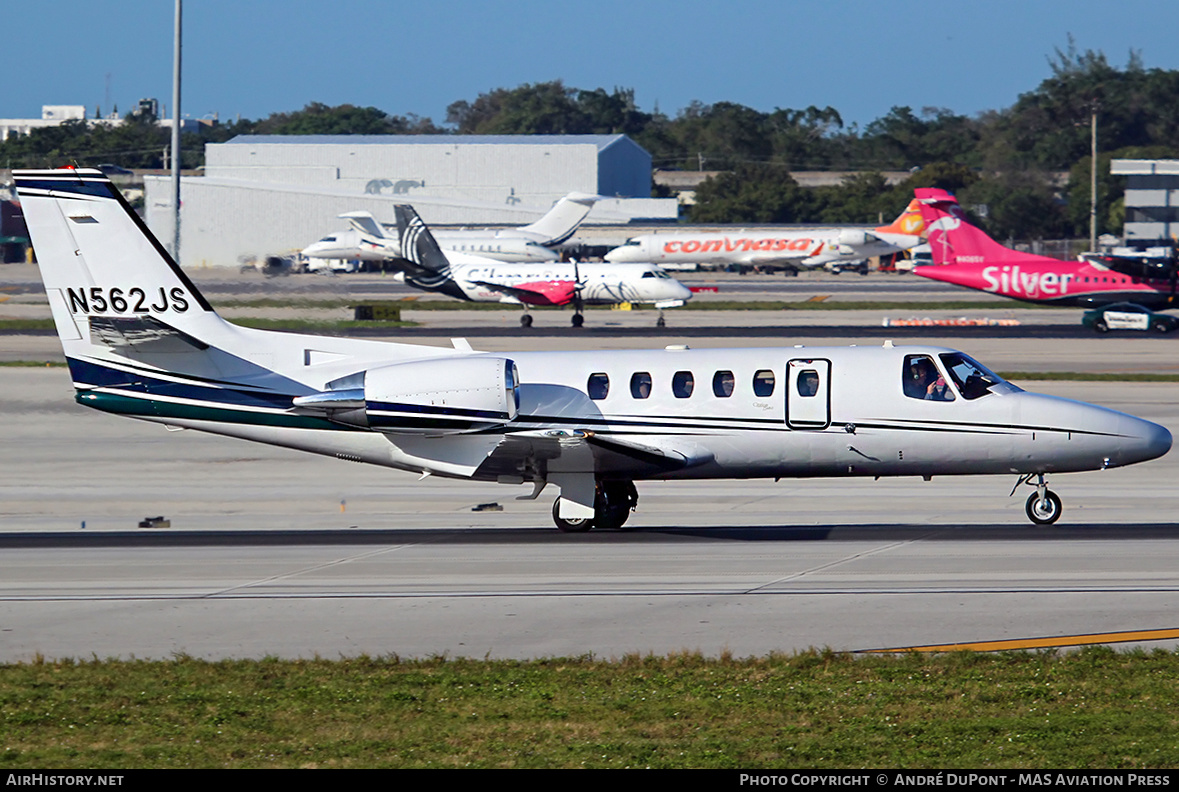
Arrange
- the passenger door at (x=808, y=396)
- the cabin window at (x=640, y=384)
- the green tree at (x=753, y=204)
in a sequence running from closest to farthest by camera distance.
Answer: the passenger door at (x=808, y=396), the cabin window at (x=640, y=384), the green tree at (x=753, y=204)

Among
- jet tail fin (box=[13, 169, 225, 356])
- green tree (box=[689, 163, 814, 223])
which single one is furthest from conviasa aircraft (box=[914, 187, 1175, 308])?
green tree (box=[689, 163, 814, 223])

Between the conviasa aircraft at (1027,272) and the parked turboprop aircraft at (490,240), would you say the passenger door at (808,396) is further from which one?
the parked turboprop aircraft at (490,240)

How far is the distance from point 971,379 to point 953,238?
50652mm

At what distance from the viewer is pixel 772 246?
114 m

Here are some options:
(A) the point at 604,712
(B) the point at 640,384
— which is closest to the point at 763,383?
(B) the point at 640,384

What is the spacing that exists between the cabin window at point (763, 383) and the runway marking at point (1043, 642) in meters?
7.33

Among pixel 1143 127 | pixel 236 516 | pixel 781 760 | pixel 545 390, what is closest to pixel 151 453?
pixel 236 516

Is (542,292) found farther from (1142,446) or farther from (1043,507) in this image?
(1142,446)

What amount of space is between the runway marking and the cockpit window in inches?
270

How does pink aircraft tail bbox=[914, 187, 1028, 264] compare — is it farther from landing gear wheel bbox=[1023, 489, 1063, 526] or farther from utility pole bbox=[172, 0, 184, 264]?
landing gear wheel bbox=[1023, 489, 1063, 526]

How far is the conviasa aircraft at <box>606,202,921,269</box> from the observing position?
113438mm

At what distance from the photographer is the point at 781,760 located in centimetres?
950

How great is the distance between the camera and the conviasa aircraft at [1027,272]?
210 ft

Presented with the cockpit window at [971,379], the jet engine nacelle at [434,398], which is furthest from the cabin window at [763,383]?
the jet engine nacelle at [434,398]
